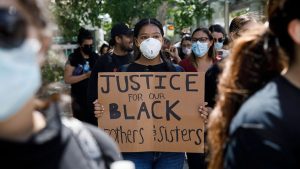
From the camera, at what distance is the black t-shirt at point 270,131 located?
172 cm

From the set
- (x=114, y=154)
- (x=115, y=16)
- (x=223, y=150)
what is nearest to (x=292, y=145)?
(x=223, y=150)

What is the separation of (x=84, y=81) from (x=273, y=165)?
5.35m

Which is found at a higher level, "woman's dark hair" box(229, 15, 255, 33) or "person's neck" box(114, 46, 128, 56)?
"woman's dark hair" box(229, 15, 255, 33)

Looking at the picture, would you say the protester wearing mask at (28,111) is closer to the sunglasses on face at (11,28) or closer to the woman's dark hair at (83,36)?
the sunglasses on face at (11,28)

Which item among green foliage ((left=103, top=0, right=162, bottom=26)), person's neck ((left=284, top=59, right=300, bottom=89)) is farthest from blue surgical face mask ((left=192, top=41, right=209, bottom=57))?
green foliage ((left=103, top=0, right=162, bottom=26))

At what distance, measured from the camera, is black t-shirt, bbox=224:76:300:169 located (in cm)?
172

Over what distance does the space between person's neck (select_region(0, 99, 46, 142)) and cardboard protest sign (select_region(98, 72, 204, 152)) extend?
8.88 feet

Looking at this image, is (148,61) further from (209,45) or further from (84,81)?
(84,81)

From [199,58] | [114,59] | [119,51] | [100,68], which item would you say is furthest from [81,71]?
[199,58]

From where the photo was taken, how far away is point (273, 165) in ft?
5.68

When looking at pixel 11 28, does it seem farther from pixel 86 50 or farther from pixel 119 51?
pixel 86 50

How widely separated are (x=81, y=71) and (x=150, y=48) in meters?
2.75

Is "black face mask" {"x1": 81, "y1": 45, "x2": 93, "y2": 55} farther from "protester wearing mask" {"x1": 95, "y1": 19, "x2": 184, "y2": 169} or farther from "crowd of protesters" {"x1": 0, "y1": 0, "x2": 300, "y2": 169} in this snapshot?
"crowd of protesters" {"x1": 0, "y1": 0, "x2": 300, "y2": 169}

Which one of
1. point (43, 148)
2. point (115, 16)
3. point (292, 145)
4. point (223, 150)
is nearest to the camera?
point (43, 148)
